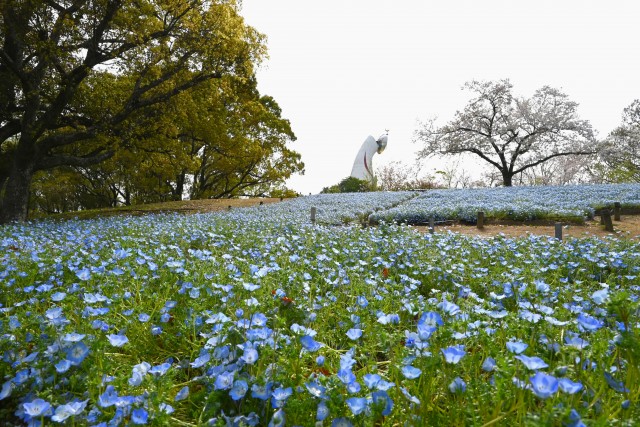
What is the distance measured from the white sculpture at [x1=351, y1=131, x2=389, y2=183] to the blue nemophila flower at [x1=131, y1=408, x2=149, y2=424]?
133 ft

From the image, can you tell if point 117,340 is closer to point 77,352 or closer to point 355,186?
point 77,352

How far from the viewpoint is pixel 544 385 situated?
1.22m

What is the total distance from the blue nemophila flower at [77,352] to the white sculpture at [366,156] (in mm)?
40008

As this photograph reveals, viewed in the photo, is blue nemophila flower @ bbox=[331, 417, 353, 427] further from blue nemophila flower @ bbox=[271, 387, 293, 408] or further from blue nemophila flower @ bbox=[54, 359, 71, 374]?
blue nemophila flower @ bbox=[54, 359, 71, 374]

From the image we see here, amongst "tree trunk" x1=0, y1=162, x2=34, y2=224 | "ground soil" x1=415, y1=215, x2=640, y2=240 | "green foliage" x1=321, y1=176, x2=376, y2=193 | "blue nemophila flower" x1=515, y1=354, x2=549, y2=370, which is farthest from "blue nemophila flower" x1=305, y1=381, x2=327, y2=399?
"green foliage" x1=321, y1=176, x2=376, y2=193

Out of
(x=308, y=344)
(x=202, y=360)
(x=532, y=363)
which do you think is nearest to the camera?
(x=532, y=363)

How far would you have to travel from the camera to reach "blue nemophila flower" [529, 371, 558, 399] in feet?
3.93

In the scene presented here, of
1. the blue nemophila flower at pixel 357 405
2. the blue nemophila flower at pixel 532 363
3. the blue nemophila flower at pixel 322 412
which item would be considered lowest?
the blue nemophila flower at pixel 322 412

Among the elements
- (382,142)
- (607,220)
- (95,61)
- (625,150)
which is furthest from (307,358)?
(382,142)

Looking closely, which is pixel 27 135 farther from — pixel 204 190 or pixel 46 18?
pixel 204 190

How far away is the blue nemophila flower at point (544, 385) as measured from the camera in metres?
1.20

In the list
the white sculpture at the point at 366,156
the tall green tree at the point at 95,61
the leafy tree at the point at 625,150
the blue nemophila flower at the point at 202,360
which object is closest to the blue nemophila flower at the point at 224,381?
the blue nemophila flower at the point at 202,360

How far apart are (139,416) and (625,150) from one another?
37140mm

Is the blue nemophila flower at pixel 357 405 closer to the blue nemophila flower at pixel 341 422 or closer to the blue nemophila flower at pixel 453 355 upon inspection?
the blue nemophila flower at pixel 341 422
